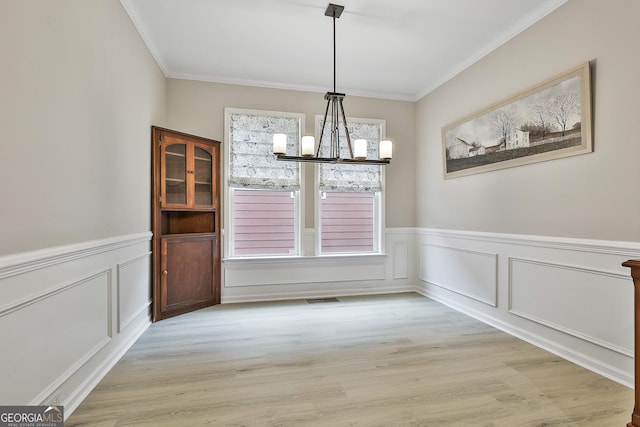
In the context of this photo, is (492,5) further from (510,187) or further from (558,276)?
(558,276)

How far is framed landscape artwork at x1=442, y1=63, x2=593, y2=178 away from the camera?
8.41ft

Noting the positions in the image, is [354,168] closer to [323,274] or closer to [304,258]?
[304,258]

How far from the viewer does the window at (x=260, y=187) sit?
433 cm

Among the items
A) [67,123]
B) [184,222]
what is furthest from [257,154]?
[67,123]

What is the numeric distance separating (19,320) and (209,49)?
10.2 ft

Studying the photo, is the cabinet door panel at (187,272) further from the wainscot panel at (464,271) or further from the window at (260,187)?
the wainscot panel at (464,271)

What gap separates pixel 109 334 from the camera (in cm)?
251

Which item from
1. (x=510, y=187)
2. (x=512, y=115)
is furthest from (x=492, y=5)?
(x=510, y=187)

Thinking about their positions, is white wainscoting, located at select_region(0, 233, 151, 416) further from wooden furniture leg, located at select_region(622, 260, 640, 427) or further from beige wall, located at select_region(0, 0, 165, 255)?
wooden furniture leg, located at select_region(622, 260, 640, 427)

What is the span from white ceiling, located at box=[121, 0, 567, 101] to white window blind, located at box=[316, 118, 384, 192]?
60 centimetres

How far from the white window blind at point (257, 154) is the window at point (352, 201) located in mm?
460

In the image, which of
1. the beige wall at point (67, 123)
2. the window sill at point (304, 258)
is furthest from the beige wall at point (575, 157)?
the beige wall at point (67, 123)

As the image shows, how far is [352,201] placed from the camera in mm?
4824

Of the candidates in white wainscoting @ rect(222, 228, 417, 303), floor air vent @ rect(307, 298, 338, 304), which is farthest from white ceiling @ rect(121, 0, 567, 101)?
floor air vent @ rect(307, 298, 338, 304)
